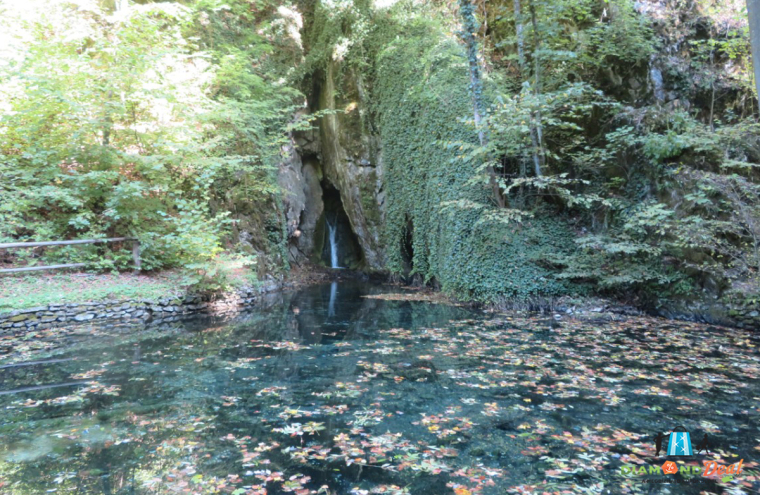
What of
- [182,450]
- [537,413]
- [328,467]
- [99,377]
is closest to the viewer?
[328,467]

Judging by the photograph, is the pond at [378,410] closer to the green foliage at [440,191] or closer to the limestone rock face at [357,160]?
the green foliage at [440,191]

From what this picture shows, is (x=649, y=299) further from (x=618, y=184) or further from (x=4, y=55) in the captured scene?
(x=4, y=55)

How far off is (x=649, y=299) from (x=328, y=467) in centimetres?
815

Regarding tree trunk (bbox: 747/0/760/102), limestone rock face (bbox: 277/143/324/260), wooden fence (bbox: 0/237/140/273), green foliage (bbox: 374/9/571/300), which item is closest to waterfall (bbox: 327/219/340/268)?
limestone rock face (bbox: 277/143/324/260)

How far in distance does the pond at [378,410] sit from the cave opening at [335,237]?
12.9 meters

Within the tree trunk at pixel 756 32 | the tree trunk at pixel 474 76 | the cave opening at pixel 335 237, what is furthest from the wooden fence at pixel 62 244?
the tree trunk at pixel 756 32

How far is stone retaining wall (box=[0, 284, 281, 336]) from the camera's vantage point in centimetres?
765

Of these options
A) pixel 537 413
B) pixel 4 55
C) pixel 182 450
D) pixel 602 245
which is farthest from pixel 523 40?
pixel 4 55

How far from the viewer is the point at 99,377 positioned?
17.0ft

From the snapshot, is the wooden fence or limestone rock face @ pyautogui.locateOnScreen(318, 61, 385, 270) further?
limestone rock face @ pyautogui.locateOnScreen(318, 61, 385, 270)

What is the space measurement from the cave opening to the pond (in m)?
12.9

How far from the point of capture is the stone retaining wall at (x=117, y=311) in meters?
7.65

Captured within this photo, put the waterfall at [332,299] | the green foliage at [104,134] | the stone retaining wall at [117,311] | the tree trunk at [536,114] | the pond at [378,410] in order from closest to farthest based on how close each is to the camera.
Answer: the pond at [378,410] < the stone retaining wall at [117,311] < the green foliage at [104,134] < the tree trunk at [536,114] < the waterfall at [332,299]

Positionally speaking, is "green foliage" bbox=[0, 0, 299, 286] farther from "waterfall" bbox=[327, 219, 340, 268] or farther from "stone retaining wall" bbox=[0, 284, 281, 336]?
"waterfall" bbox=[327, 219, 340, 268]
